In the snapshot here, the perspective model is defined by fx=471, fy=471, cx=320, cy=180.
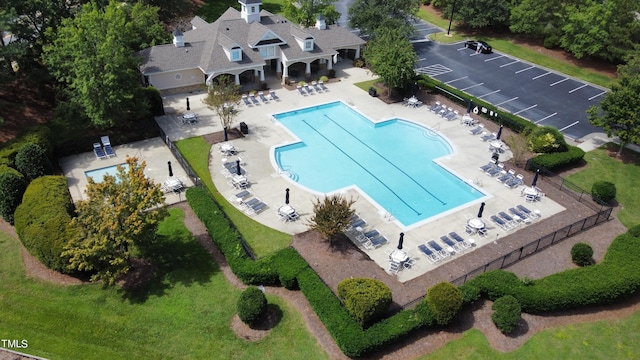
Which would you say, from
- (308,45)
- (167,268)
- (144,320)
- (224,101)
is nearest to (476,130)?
(308,45)

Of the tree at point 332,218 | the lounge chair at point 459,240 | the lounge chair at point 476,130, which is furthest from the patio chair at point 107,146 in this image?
the lounge chair at point 476,130

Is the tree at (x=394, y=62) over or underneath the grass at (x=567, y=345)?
over

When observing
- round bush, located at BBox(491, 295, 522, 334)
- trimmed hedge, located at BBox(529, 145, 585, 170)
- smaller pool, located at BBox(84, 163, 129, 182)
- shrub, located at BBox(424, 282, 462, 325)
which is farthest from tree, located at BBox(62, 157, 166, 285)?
trimmed hedge, located at BBox(529, 145, 585, 170)

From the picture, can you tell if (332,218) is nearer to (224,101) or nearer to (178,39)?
(224,101)

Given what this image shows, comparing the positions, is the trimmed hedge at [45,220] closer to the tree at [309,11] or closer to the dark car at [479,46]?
the tree at [309,11]

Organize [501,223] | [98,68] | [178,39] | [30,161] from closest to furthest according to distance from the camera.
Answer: [30,161]
[501,223]
[98,68]
[178,39]

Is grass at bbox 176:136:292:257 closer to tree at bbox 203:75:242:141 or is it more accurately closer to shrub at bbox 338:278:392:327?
tree at bbox 203:75:242:141

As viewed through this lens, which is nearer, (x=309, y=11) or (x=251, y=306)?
(x=251, y=306)
